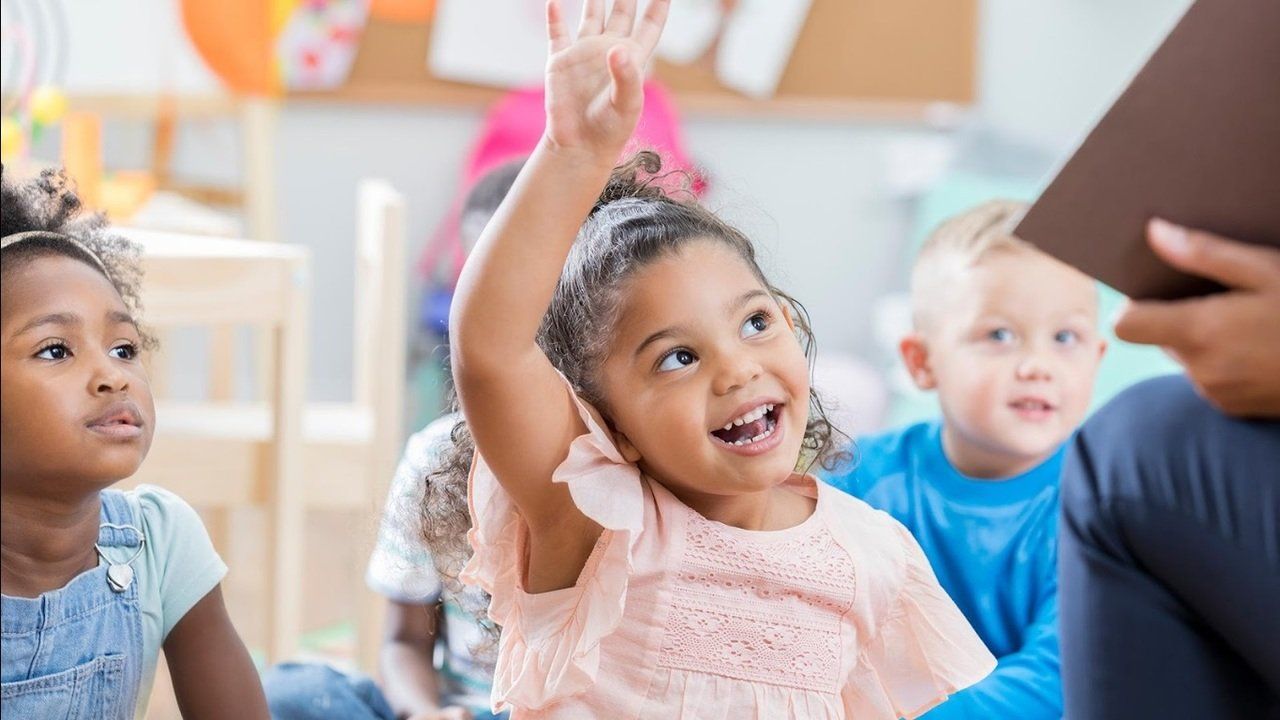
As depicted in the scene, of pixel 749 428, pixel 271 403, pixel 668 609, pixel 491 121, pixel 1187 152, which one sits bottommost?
pixel 271 403

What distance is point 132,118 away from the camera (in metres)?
3.32

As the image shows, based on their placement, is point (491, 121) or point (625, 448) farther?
point (491, 121)

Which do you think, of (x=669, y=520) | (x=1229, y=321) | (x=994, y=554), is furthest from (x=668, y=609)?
(x=994, y=554)

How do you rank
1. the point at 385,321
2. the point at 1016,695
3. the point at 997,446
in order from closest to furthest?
the point at 1016,695 < the point at 997,446 < the point at 385,321

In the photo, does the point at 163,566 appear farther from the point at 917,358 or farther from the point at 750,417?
the point at 917,358

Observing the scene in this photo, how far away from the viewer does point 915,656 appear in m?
1.04

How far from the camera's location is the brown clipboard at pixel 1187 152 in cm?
83

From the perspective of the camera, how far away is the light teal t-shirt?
1018mm

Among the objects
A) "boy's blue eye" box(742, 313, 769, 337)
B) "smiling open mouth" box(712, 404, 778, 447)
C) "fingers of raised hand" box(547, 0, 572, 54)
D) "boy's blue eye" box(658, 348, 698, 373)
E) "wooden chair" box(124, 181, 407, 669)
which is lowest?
"wooden chair" box(124, 181, 407, 669)

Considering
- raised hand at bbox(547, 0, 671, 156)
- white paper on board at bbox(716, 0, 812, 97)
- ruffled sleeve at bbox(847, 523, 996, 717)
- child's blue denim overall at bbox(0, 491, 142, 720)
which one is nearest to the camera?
raised hand at bbox(547, 0, 671, 156)

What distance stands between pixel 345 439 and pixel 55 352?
4.09 feet

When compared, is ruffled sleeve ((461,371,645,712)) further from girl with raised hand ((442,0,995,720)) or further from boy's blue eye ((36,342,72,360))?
boy's blue eye ((36,342,72,360))

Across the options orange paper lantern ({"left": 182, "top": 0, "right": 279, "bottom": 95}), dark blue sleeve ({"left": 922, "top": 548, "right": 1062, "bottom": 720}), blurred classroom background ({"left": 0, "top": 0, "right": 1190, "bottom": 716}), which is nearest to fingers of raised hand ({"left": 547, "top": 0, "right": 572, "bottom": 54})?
dark blue sleeve ({"left": 922, "top": 548, "right": 1062, "bottom": 720})

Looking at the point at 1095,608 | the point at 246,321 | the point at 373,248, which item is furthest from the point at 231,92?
the point at 1095,608
